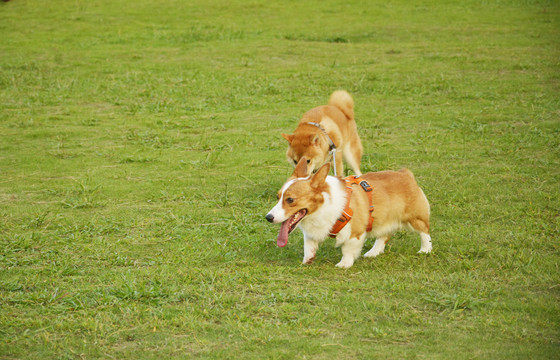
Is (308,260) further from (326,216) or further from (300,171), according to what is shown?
(300,171)

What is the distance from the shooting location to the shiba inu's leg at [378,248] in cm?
538

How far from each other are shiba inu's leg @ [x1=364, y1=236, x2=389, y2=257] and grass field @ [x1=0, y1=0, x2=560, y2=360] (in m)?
0.11

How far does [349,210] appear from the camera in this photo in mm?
5055

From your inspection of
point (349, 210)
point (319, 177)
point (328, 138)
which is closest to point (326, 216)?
point (349, 210)

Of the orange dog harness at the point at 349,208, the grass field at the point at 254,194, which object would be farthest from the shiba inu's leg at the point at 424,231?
the orange dog harness at the point at 349,208

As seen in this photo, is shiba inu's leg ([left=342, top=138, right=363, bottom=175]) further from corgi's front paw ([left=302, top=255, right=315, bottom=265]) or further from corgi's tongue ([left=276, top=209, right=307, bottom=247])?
corgi's tongue ([left=276, top=209, right=307, bottom=247])

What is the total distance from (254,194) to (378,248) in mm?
2140

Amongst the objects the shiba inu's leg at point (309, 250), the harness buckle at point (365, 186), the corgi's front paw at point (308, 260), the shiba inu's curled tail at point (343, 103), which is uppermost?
the harness buckle at point (365, 186)

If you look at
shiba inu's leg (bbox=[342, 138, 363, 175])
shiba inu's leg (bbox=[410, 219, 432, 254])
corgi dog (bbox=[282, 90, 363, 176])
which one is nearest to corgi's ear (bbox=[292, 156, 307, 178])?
shiba inu's leg (bbox=[410, 219, 432, 254])

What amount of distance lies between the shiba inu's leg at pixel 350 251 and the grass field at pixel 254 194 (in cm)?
10

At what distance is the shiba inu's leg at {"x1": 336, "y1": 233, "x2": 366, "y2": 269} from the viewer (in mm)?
5062

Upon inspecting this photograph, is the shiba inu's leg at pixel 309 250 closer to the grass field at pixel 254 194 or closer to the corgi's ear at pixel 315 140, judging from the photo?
the grass field at pixel 254 194

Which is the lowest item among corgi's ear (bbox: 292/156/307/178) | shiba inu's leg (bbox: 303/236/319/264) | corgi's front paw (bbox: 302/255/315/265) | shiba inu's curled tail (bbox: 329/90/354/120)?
corgi's front paw (bbox: 302/255/315/265)

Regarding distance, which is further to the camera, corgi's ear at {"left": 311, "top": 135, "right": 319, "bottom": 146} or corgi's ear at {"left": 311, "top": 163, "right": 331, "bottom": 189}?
corgi's ear at {"left": 311, "top": 135, "right": 319, "bottom": 146}
